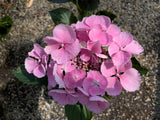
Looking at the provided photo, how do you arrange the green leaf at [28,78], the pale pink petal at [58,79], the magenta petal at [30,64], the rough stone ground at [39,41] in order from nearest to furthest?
the pale pink petal at [58,79] → the magenta petal at [30,64] → the green leaf at [28,78] → the rough stone ground at [39,41]

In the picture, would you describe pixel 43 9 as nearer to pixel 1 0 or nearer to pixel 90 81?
pixel 1 0

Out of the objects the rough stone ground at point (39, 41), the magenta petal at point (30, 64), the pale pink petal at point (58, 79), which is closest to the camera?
the pale pink petal at point (58, 79)

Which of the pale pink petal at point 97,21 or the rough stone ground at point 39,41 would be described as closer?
the pale pink petal at point 97,21

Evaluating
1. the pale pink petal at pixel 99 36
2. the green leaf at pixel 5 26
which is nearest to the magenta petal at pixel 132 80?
the pale pink petal at pixel 99 36

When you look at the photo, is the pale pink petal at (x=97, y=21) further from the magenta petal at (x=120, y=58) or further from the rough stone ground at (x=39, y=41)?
the rough stone ground at (x=39, y=41)

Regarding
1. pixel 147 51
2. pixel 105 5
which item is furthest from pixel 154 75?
pixel 105 5

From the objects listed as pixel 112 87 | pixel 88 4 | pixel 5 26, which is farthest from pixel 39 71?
pixel 5 26

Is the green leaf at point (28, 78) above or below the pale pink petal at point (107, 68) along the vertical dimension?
below
